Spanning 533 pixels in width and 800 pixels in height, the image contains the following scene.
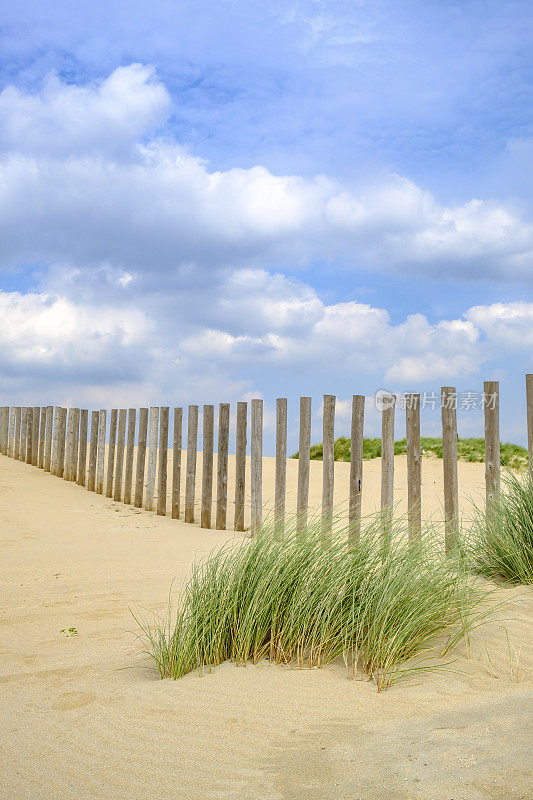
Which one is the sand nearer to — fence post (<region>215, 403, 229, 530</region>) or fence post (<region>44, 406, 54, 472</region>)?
fence post (<region>215, 403, 229, 530</region>)

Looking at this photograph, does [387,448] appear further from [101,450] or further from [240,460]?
[101,450]

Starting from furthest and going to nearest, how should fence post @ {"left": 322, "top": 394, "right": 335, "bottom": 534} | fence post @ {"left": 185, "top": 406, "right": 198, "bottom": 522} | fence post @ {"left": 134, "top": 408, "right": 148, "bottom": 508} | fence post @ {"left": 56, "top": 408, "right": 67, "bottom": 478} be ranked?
fence post @ {"left": 56, "top": 408, "right": 67, "bottom": 478} < fence post @ {"left": 134, "top": 408, "right": 148, "bottom": 508} < fence post @ {"left": 185, "top": 406, "right": 198, "bottom": 522} < fence post @ {"left": 322, "top": 394, "right": 335, "bottom": 534}

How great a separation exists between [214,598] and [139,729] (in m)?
0.88

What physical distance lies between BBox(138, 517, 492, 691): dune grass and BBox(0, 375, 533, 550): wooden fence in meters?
0.35

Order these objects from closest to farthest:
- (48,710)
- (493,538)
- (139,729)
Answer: (139,729) → (48,710) → (493,538)

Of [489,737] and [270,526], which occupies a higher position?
[270,526]

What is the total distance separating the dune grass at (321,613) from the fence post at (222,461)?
500cm

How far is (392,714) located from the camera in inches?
107

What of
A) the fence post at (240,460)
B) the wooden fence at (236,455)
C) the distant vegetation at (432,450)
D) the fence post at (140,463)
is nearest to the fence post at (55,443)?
the wooden fence at (236,455)

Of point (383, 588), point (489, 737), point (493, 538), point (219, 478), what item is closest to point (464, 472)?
point (219, 478)

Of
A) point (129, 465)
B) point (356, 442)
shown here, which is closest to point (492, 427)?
point (356, 442)

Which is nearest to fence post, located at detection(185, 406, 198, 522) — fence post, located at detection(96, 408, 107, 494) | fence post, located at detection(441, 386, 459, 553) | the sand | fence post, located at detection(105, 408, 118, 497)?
fence post, located at detection(105, 408, 118, 497)

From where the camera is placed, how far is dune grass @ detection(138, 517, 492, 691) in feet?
10.7

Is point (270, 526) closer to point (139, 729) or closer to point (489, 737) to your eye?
point (139, 729)
